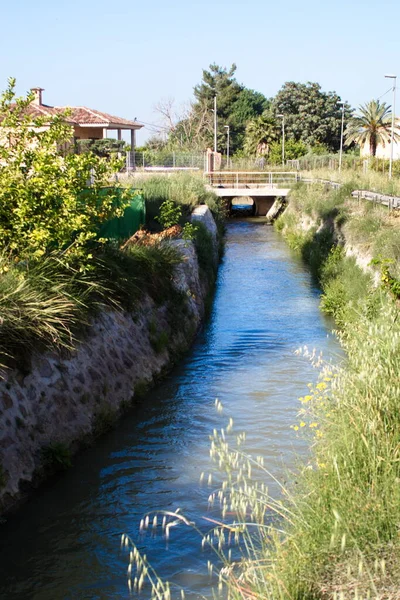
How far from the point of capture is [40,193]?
1333cm

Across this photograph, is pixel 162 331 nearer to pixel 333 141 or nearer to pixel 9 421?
pixel 9 421

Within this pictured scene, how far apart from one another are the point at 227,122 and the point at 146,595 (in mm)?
96328

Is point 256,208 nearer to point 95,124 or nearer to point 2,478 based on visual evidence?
point 95,124

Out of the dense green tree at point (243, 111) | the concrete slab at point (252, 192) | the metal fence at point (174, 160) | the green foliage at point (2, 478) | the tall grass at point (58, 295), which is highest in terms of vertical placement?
the dense green tree at point (243, 111)

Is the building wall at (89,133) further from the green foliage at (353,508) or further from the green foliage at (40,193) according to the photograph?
the green foliage at (353,508)

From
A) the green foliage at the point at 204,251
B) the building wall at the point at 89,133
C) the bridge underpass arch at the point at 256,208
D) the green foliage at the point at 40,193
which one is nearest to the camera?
the green foliage at the point at 40,193

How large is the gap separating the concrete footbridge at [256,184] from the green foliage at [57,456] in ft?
134

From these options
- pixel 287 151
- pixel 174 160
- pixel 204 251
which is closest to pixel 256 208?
pixel 174 160

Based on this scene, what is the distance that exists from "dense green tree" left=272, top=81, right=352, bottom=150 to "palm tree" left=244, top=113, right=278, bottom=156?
4.82 meters

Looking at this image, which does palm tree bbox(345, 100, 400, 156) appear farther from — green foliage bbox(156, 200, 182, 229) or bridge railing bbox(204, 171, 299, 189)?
green foliage bbox(156, 200, 182, 229)

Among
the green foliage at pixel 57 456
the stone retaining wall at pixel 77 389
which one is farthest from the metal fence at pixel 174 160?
the green foliage at pixel 57 456

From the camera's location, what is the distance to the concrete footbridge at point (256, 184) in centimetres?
5206

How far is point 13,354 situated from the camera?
1088 centimetres

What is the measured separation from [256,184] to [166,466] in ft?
147
